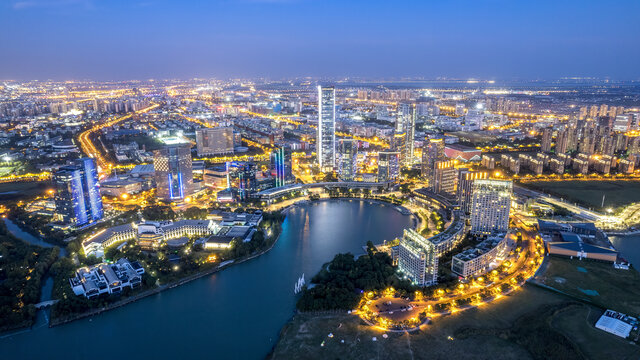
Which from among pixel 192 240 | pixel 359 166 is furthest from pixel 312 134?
pixel 192 240

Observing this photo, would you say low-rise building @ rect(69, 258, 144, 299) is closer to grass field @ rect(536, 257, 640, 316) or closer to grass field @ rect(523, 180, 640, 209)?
grass field @ rect(536, 257, 640, 316)

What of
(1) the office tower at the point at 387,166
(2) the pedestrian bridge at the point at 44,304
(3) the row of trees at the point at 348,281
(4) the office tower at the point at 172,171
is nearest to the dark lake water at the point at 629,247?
(3) the row of trees at the point at 348,281

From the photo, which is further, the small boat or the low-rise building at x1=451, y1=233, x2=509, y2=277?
the low-rise building at x1=451, y1=233, x2=509, y2=277

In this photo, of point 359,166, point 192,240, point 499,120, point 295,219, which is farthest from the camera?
→ point 499,120

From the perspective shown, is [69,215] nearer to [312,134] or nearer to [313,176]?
[313,176]

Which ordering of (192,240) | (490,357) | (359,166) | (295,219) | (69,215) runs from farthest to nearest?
(359,166) → (295,219) → (69,215) → (192,240) → (490,357)

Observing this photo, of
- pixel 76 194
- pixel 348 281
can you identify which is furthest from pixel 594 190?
pixel 76 194

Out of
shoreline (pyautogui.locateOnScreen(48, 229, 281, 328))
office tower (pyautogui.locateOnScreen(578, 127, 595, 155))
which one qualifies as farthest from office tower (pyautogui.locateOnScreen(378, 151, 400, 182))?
office tower (pyautogui.locateOnScreen(578, 127, 595, 155))
